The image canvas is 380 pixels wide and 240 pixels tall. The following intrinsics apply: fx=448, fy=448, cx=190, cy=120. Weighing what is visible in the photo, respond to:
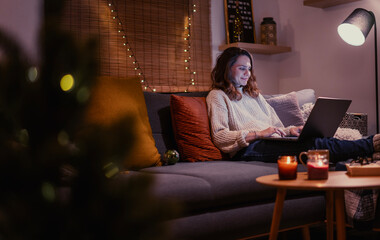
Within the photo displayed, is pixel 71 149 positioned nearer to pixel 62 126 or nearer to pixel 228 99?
pixel 62 126

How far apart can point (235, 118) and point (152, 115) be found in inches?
21.6

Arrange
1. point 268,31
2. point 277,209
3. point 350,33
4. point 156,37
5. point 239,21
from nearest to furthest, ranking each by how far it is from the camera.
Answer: point 277,209 → point 350,33 → point 156,37 → point 239,21 → point 268,31

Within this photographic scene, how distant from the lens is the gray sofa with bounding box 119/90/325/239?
1.83m

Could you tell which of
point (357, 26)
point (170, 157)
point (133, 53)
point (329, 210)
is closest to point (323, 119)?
point (329, 210)

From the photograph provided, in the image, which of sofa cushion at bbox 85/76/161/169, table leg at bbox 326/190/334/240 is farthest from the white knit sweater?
table leg at bbox 326/190/334/240

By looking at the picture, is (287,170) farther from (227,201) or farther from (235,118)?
(235,118)

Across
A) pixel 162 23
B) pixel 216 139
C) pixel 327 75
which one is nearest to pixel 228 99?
pixel 216 139

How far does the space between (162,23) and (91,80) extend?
329 cm

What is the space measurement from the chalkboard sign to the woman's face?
0.95m

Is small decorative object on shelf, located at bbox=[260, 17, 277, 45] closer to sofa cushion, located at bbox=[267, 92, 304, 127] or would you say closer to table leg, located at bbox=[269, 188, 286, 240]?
sofa cushion, located at bbox=[267, 92, 304, 127]

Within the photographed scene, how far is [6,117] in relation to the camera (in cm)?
38

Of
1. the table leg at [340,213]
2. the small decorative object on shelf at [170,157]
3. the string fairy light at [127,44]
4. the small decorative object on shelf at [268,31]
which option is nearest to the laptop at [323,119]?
the small decorative object on shelf at [170,157]

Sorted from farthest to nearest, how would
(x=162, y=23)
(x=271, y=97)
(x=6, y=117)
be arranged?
(x=162, y=23)
(x=271, y=97)
(x=6, y=117)

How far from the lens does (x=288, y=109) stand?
319 centimetres
